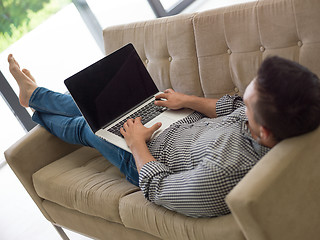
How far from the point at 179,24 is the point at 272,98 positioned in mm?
1030

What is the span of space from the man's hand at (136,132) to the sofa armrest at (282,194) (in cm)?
63

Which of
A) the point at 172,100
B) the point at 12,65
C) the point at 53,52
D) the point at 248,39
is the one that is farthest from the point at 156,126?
the point at 53,52

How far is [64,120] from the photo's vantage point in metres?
2.22

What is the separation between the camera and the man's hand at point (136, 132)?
176cm

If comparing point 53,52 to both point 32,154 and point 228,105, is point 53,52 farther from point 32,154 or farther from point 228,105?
point 228,105

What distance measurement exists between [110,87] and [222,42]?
55cm

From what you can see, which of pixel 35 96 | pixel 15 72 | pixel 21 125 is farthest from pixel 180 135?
pixel 21 125

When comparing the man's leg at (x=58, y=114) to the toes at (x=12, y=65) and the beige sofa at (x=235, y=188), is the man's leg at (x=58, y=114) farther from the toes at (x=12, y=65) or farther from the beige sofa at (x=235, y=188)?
the beige sofa at (x=235, y=188)

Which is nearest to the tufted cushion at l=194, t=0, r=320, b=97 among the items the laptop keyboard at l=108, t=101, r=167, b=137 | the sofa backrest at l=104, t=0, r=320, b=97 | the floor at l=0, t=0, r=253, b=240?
the sofa backrest at l=104, t=0, r=320, b=97

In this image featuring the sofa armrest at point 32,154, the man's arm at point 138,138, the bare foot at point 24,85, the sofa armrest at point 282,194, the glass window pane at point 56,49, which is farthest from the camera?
the glass window pane at point 56,49

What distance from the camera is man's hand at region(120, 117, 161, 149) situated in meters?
1.76

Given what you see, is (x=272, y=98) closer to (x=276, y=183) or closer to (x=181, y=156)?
(x=276, y=183)

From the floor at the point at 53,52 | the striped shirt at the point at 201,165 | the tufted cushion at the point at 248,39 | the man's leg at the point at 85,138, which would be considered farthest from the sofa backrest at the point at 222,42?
the floor at the point at 53,52

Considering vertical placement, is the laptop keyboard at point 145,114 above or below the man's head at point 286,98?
below
